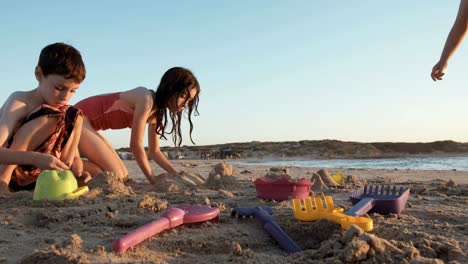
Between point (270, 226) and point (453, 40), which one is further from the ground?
point (453, 40)

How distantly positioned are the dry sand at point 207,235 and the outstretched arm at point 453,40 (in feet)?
2.72

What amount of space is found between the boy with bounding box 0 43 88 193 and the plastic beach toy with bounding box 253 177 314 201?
1252 mm

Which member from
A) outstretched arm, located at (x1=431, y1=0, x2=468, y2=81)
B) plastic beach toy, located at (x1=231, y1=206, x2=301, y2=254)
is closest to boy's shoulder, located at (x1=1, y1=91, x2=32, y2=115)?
plastic beach toy, located at (x1=231, y1=206, x2=301, y2=254)

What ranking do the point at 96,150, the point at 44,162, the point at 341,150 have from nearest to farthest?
the point at 44,162, the point at 96,150, the point at 341,150

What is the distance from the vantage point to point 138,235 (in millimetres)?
1556

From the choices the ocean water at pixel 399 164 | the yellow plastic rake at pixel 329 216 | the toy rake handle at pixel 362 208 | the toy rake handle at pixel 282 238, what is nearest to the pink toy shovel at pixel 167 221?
the toy rake handle at pixel 282 238

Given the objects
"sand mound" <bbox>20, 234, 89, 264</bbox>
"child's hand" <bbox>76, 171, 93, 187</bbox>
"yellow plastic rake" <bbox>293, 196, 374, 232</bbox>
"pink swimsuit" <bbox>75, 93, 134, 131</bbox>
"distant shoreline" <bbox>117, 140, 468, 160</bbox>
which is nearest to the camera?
"sand mound" <bbox>20, 234, 89, 264</bbox>

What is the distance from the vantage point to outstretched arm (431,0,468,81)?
2.72 metres

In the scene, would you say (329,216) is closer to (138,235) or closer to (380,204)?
(380,204)

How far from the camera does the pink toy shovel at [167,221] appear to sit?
4.88 feet

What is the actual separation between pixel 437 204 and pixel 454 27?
108 cm

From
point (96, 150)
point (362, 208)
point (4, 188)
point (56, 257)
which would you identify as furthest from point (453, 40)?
point (4, 188)

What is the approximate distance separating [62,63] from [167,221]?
5.23ft

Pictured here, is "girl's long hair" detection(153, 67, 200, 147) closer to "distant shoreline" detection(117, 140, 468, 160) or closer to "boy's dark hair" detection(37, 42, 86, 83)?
"boy's dark hair" detection(37, 42, 86, 83)
